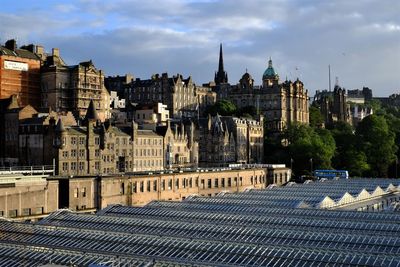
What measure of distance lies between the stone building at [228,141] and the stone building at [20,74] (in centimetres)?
4115

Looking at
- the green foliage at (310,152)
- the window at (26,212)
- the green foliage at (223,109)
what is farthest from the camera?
the green foliage at (223,109)

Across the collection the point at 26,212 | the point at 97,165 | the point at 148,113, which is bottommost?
the point at 26,212

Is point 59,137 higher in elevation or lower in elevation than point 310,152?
higher

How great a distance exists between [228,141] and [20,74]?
52.7 metres

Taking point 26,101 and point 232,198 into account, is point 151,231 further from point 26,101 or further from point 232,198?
point 26,101

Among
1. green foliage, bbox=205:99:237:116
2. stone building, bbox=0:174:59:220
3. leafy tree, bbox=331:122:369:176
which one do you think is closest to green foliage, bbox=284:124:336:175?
leafy tree, bbox=331:122:369:176

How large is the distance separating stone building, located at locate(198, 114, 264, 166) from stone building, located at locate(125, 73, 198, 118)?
121 ft

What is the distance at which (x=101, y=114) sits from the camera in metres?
130

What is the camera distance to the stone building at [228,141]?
141 meters

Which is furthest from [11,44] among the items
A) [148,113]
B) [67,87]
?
[148,113]

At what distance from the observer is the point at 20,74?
12081cm

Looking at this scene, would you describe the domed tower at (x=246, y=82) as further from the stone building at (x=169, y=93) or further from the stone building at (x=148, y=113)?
the stone building at (x=148, y=113)

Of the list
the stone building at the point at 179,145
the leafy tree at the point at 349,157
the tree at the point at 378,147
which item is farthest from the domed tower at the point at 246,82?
the stone building at the point at 179,145

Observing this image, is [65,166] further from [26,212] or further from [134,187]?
[26,212]
